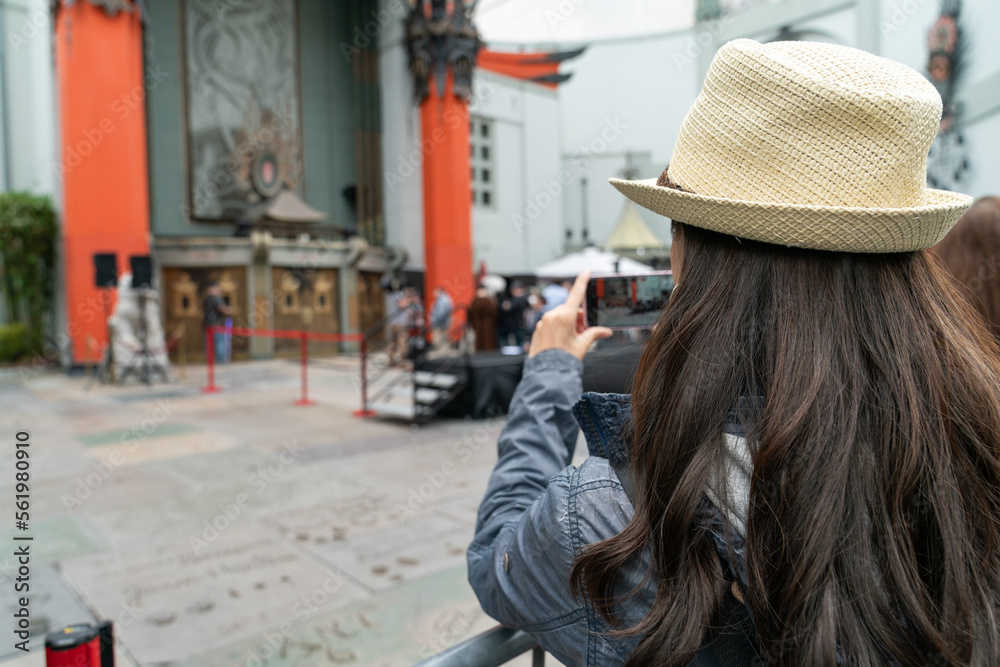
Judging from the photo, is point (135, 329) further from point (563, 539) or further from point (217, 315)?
point (563, 539)

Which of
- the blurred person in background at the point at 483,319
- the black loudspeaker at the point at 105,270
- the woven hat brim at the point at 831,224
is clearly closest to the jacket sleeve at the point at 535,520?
the woven hat brim at the point at 831,224

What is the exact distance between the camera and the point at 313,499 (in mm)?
5562

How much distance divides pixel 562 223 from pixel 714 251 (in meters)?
27.9

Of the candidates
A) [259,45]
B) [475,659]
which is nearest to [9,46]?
[259,45]

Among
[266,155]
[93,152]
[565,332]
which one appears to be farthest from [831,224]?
[266,155]

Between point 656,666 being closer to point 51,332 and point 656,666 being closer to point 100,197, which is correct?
point 100,197

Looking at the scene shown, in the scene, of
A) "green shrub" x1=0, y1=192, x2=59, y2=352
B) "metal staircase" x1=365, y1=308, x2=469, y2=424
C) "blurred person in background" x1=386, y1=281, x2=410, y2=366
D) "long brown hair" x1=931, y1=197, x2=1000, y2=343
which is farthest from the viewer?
"green shrub" x1=0, y1=192, x2=59, y2=352

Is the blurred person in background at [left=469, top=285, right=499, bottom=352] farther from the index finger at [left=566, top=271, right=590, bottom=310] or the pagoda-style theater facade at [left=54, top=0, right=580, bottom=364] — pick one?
the index finger at [left=566, top=271, right=590, bottom=310]

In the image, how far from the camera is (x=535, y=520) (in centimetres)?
99

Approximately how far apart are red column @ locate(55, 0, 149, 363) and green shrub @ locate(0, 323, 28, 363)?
219 cm

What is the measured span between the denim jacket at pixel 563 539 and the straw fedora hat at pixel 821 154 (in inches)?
12.8

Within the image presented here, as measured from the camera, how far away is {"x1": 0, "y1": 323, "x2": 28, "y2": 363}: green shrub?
642 inches

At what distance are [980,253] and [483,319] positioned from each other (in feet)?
37.7

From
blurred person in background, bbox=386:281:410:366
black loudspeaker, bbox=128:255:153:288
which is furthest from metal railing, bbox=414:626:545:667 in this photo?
black loudspeaker, bbox=128:255:153:288
